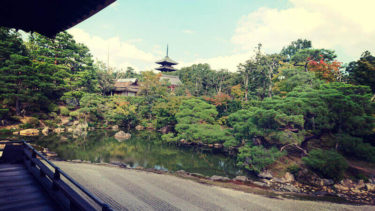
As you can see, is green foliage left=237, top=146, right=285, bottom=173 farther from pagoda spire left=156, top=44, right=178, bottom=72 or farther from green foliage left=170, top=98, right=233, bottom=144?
pagoda spire left=156, top=44, right=178, bottom=72

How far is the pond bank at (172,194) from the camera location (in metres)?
7.02

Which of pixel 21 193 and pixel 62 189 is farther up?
pixel 62 189

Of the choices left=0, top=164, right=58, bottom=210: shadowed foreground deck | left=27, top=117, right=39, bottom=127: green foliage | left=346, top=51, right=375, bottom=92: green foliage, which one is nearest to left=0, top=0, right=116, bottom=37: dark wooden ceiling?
left=0, top=164, right=58, bottom=210: shadowed foreground deck

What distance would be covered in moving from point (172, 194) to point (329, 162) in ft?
28.8

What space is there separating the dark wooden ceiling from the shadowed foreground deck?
2.97 meters

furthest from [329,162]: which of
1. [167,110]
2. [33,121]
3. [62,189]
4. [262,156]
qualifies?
[33,121]

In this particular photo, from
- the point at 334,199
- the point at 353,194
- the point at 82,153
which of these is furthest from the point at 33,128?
the point at 353,194

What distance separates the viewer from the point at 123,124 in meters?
28.1

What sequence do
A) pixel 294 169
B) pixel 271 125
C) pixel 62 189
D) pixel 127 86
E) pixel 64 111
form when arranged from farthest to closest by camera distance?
pixel 127 86
pixel 64 111
pixel 271 125
pixel 294 169
pixel 62 189

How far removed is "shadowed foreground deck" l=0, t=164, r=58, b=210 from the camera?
10.3ft

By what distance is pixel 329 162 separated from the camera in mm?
10406

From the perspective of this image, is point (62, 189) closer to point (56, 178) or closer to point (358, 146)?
point (56, 178)

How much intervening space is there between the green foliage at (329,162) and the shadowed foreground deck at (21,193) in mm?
12142

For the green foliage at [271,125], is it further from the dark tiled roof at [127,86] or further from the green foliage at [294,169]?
the dark tiled roof at [127,86]
